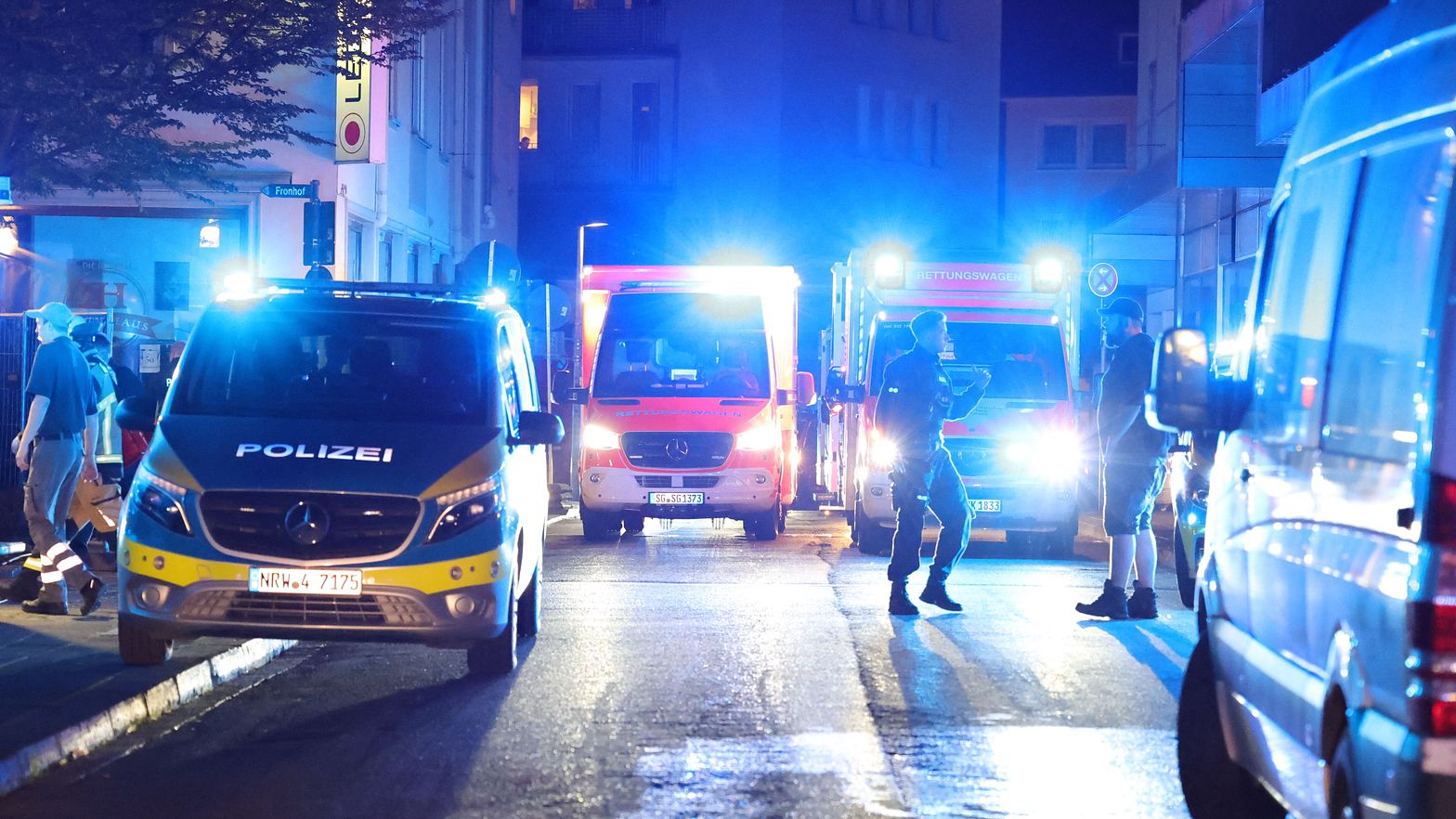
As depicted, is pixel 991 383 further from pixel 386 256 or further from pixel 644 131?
pixel 644 131

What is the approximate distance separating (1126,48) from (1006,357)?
40.7m

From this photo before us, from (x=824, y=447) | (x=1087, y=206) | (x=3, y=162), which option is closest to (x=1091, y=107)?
(x=1087, y=206)

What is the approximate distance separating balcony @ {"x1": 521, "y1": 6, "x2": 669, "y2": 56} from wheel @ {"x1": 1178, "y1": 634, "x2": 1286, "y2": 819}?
4224cm

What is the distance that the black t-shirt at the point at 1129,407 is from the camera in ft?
40.0

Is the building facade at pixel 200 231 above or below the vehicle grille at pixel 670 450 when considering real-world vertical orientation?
above

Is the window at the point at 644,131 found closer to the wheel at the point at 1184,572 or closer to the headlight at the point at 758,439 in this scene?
the headlight at the point at 758,439

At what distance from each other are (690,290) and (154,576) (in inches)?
451

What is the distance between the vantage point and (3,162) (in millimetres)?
15016

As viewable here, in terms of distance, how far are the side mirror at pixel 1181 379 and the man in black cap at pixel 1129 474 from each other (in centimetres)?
635

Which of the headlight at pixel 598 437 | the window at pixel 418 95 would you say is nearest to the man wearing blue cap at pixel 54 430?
the headlight at pixel 598 437

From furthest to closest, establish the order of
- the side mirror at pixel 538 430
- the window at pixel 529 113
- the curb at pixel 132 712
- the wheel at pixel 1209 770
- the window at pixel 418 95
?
the window at pixel 529 113 < the window at pixel 418 95 < the side mirror at pixel 538 430 < the curb at pixel 132 712 < the wheel at pixel 1209 770

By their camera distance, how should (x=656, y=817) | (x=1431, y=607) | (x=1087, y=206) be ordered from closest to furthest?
(x=1431, y=607) → (x=656, y=817) → (x=1087, y=206)

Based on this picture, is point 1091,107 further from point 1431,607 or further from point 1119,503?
point 1431,607

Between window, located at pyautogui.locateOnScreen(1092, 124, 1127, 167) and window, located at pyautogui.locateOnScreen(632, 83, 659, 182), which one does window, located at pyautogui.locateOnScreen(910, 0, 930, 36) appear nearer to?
window, located at pyautogui.locateOnScreen(632, 83, 659, 182)
